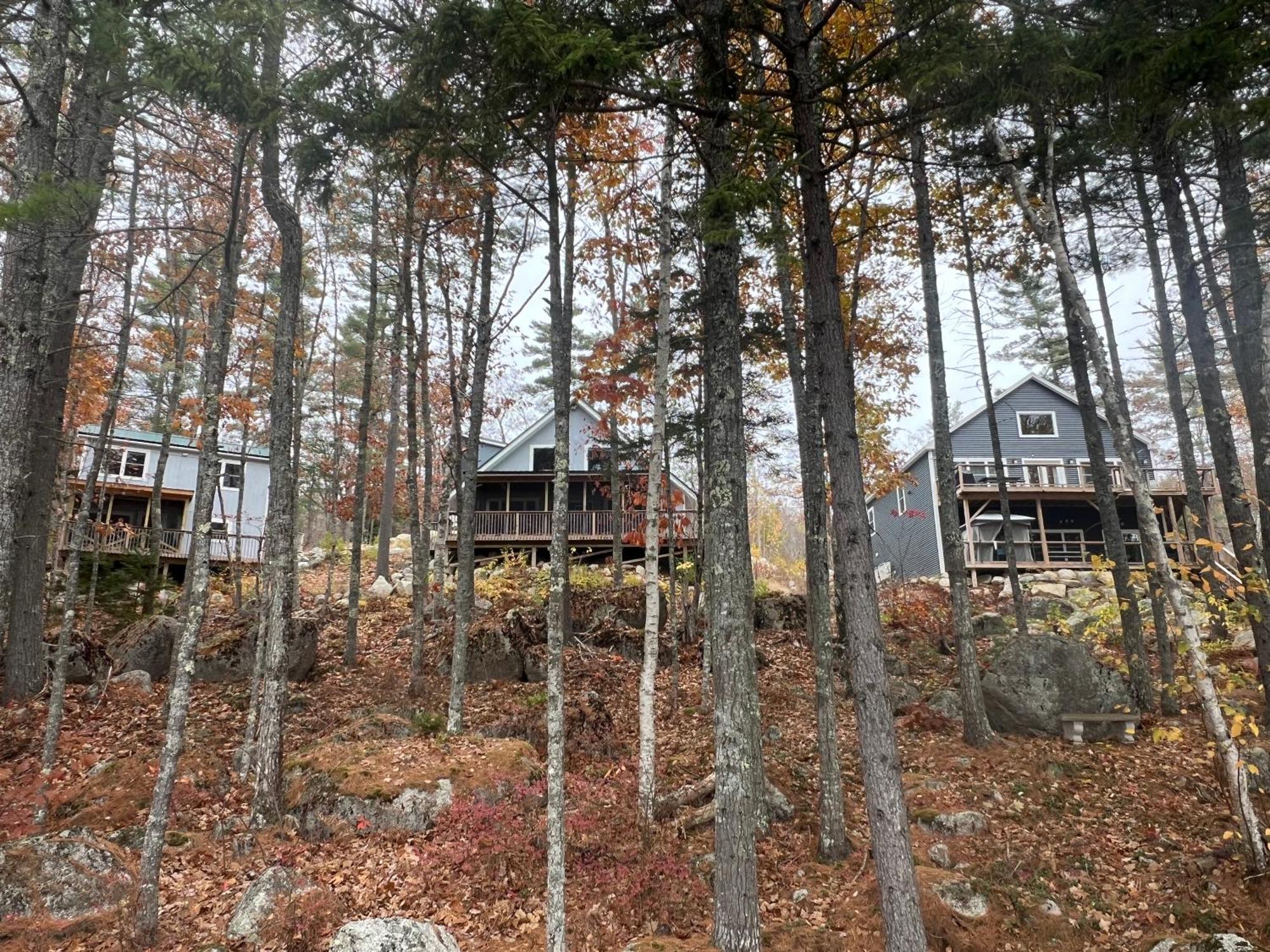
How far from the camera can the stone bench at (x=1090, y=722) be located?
903 cm

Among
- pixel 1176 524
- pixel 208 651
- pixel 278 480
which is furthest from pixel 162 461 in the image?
pixel 1176 524

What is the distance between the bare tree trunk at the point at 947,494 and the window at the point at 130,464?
2472 cm

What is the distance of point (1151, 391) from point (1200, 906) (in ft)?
113

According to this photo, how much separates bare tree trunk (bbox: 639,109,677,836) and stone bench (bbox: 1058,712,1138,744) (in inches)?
231

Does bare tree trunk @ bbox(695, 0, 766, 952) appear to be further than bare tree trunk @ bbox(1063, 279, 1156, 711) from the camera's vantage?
No

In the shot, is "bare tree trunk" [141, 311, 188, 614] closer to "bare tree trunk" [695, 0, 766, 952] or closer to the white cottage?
the white cottage

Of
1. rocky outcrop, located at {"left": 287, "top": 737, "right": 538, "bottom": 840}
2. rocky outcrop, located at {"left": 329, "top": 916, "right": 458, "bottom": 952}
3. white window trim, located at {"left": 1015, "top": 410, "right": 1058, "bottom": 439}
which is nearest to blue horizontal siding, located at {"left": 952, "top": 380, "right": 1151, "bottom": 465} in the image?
white window trim, located at {"left": 1015, "top": 410, "right": 1058, "bottom": 439}

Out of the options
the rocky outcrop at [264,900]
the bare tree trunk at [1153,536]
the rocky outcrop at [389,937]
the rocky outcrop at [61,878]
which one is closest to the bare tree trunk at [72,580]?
the rocky outcrop at [61,878]

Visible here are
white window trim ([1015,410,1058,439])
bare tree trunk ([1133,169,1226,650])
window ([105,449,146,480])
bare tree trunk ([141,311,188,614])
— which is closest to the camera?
bare tree trunk ([1133,169,1226,650])

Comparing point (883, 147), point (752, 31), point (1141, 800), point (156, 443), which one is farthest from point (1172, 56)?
point (156, 443)

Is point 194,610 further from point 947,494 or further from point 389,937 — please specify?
point 947,494

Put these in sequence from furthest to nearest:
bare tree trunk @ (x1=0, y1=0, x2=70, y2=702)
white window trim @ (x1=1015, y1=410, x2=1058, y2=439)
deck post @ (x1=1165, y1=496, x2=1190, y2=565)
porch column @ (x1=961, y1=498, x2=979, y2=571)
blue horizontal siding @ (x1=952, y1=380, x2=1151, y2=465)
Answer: white window trim @ (x1=1015, y1=410, x2=1058, y2=439)
blue horizontal siding @ (x1=952, y1=380, x2=1151, y2=465)
porch column @ (x1=961, y1=498, x2=979, y2=571)
deck post @ (x1=1165, y1=496, x2=1190, y2=565)
bare tree trunk @ (x1=0, y1=0, x2=70, y2=702)

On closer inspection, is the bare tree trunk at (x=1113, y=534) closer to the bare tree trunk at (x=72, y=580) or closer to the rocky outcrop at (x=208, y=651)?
the rocky outcrop at (x=208, y=651)

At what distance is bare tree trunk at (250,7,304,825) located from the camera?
7082 millimetres
